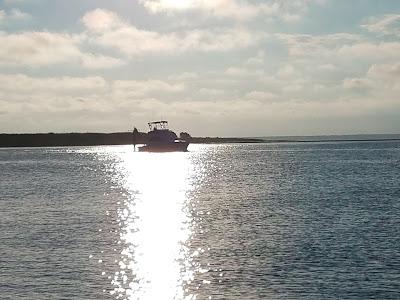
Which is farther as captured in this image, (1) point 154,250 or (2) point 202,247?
(2) point 202,247

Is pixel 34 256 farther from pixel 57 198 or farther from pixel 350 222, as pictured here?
pixel 57 198

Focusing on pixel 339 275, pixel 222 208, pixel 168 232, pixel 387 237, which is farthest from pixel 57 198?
pixel 339 275

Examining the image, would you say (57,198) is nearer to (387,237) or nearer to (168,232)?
(168,232)

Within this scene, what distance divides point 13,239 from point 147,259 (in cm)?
1291

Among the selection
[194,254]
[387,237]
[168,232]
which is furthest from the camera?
[168,232]

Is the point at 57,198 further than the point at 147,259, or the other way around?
the point at 57,198

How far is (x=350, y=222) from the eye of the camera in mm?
54875

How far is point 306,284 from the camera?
3266 centimetres

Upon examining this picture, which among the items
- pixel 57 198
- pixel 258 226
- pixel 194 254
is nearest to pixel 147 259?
pixel 194 254

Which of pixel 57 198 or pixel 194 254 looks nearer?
pixel 194 254

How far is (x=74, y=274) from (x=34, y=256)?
20.0 feet

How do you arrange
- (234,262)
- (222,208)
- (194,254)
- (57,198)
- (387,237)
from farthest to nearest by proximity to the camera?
(57,198) → (222,208) → (387,237) → (194,254) → (234,262)

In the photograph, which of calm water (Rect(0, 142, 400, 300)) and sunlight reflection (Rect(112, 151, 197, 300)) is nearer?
calm water (Rect(0, 142, 400, 300))

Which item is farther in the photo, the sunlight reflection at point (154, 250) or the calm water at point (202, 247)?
the sunlight reflection at point (154, 250)
